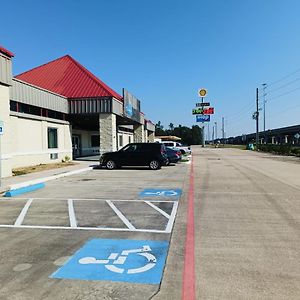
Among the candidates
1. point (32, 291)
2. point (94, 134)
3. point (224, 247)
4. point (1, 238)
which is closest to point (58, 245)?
point (1, 238)

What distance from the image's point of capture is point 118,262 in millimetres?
5180

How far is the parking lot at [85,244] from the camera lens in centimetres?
433

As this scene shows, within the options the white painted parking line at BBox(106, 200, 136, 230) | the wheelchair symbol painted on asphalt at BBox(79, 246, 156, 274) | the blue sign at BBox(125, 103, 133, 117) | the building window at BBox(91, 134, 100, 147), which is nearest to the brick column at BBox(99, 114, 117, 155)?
the blue sign at BBox(125, 103, 133, 117)

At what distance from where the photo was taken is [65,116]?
95.8ft

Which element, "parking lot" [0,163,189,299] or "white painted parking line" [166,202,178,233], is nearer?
"parking lot" [0,163,189,299]

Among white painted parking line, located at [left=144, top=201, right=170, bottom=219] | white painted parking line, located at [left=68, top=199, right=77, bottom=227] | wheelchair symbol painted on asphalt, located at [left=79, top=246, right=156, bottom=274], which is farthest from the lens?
white painted parking line, located at [left=144, top=201, right=170, bottom=219]

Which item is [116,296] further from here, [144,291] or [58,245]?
[58,245]

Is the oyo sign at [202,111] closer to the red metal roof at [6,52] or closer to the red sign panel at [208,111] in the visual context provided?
the red sign panel at [208,111]

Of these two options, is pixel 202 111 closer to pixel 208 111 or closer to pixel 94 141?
pixel 208 111

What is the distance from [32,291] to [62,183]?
37.4 ft

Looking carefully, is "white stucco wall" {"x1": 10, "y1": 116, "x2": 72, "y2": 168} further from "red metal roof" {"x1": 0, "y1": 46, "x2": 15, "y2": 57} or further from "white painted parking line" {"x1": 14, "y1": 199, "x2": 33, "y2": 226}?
"white painted parking line" {"x1": 14, "y1": 199, "x2": 33, "y2": 226}

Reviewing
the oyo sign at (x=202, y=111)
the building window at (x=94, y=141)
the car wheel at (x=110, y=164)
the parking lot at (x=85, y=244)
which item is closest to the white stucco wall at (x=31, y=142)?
the car wheel at (x=110, y=164)

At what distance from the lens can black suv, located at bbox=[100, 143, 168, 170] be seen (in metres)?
22.9

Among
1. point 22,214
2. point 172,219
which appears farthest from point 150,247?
point 22,214
